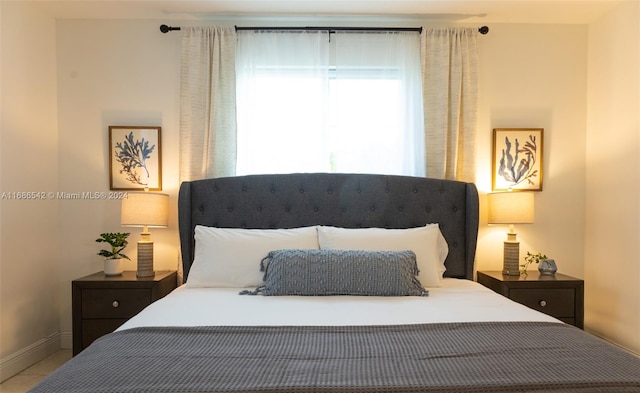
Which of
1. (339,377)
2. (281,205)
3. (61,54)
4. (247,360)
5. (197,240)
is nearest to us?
(339,377)

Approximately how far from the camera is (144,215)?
9.50 ft

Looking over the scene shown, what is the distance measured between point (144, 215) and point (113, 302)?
585 mm

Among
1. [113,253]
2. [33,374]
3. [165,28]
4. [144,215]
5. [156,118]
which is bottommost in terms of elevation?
[33,374]

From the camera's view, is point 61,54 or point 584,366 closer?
point 584,366

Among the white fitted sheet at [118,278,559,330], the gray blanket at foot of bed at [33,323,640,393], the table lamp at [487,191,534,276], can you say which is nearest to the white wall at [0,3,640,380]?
the table lamp at [487,191,534,276]

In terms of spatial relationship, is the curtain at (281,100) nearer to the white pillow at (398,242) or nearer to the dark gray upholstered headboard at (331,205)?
the dark gray upholstered headboard at (331,205)

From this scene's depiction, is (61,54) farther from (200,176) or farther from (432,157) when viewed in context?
(432,157)

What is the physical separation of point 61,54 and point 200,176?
141 centimetres

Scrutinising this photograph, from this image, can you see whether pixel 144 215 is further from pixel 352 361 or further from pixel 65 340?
pixel 352 361

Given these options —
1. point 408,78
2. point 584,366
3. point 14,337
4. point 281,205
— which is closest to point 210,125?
point 281,205

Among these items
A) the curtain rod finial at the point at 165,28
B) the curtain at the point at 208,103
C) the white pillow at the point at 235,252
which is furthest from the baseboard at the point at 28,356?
the curtain rod finial at the point at 165,28

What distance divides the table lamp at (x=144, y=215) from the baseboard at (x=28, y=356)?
92cm

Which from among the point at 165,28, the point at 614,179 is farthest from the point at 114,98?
the point at 614,179

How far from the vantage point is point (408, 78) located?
322 cm
